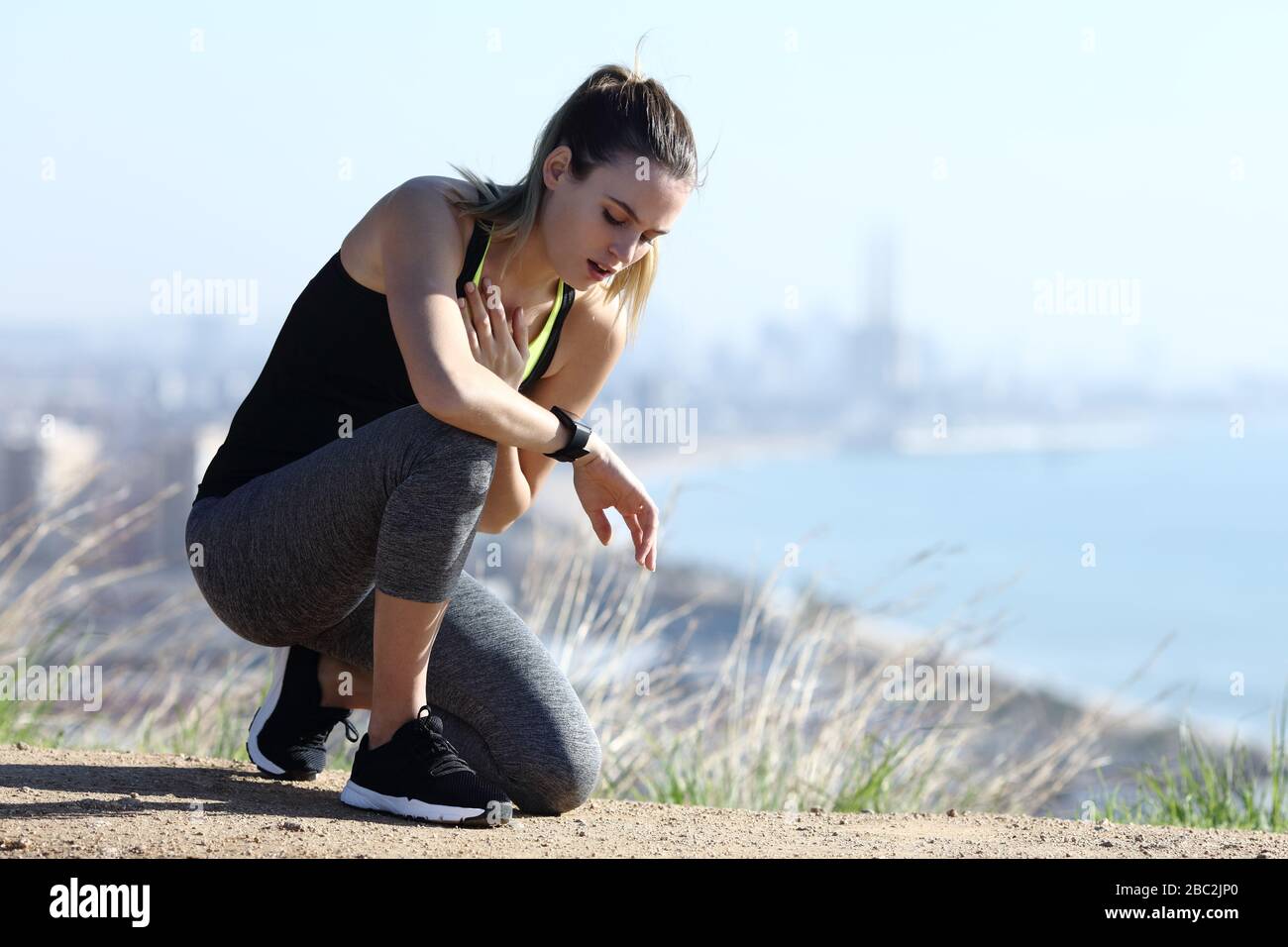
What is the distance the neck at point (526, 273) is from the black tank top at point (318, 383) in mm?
225

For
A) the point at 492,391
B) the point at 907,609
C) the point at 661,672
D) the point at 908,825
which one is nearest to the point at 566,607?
the point at 661,672

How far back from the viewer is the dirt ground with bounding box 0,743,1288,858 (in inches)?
77.2

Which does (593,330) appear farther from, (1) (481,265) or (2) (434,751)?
(2) (434,751)

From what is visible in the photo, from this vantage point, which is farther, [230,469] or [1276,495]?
[1276,495]

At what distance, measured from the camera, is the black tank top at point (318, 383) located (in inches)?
95.3

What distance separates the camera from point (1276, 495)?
2221 inches

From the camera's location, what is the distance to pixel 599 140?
2.30 m

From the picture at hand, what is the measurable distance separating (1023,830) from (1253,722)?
21.2m

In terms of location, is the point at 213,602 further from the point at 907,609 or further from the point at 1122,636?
the point at 1122,636

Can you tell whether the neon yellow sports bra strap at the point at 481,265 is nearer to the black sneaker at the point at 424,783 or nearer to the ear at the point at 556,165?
the ear at the point at 556,165

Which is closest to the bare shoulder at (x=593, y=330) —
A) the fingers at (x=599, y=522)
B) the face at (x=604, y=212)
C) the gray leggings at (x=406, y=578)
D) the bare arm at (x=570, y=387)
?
the bare arm at (x=570, y=387)

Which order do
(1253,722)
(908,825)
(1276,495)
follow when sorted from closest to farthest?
1. (908,825)
2. (1253,722)
3. (1276,495)
